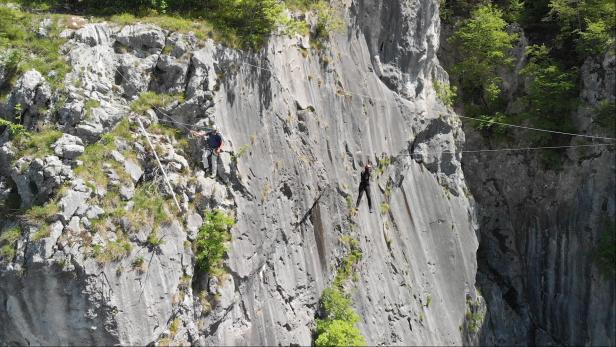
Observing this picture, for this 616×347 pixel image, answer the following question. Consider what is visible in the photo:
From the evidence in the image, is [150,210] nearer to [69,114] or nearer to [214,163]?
[214,163]

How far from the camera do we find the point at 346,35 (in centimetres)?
1731

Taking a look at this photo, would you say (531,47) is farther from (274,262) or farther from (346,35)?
(274,262)

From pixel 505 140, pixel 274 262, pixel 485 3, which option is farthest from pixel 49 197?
pixel 485 3

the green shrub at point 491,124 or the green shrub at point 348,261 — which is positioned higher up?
the green shrub at point 491,124

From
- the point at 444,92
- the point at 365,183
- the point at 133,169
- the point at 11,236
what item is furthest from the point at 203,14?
the point at 444,92

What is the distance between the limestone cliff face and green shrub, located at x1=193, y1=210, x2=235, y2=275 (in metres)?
0.20

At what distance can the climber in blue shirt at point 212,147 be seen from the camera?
466 inches

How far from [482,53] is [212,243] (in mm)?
15854

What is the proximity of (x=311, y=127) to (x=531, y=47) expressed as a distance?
40.4 feet

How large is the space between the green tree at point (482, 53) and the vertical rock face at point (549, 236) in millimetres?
1776

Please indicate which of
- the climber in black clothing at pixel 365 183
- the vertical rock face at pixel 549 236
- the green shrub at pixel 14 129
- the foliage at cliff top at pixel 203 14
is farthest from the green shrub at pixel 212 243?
the vertical rock face at pixel 549 236

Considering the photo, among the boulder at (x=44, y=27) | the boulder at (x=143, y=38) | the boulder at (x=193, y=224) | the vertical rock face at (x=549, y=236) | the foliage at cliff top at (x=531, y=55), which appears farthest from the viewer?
the foliage at cliff top at (x=531, y=55)

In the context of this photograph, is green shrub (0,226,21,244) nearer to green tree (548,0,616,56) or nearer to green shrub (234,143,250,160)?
green shrub (234,143,250,160)

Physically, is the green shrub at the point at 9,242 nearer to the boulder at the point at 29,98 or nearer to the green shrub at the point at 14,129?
the green shrub at the point at 14,129
